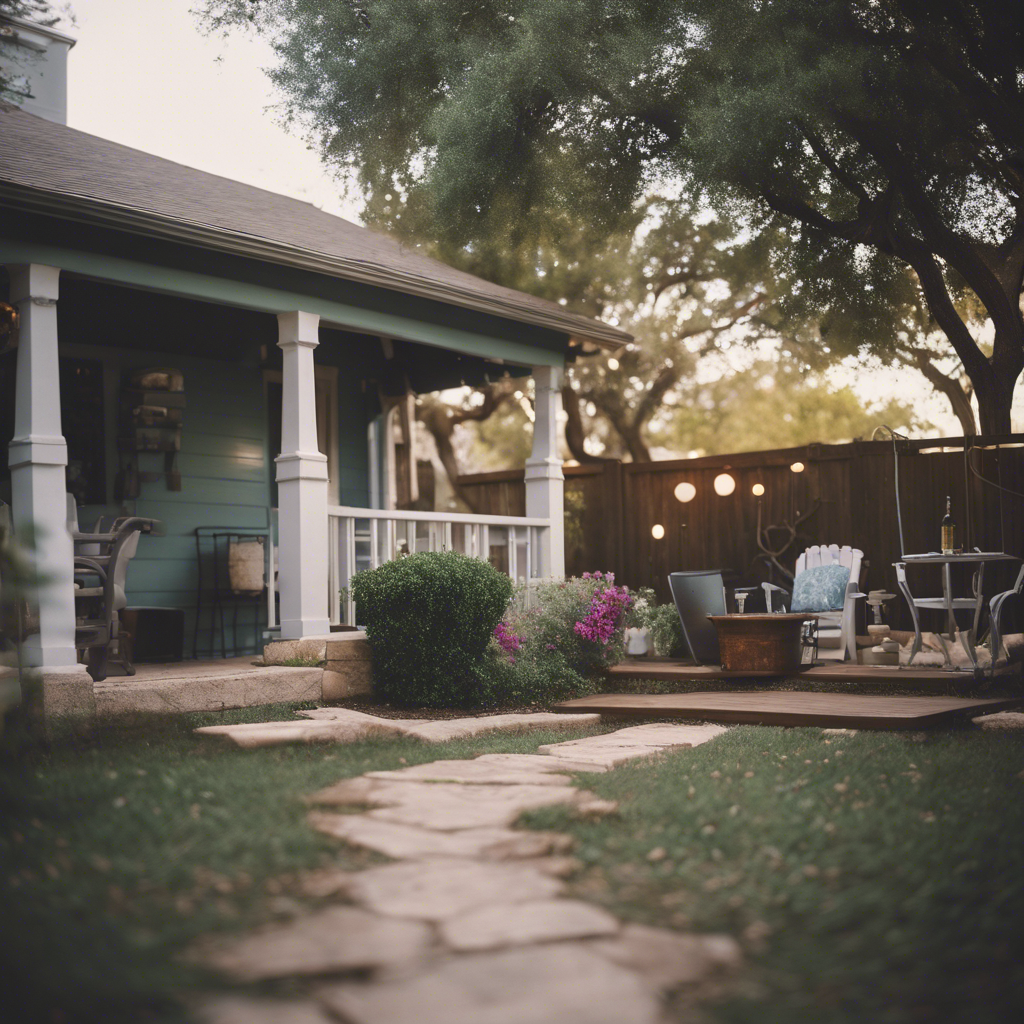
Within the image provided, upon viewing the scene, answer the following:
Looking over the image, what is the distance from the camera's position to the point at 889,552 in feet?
30.1

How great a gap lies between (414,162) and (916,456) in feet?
16.9

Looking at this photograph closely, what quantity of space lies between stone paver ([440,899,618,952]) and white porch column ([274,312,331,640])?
4.38 m

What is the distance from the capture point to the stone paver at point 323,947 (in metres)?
2.28

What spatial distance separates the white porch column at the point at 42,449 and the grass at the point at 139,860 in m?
1.03

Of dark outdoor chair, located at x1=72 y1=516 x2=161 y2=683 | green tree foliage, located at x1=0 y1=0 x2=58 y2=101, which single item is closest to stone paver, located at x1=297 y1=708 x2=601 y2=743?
dark outdoor chair, located at x1=72 y1=516 x2=161 y2=683

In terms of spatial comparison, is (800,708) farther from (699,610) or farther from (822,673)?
(699,610)

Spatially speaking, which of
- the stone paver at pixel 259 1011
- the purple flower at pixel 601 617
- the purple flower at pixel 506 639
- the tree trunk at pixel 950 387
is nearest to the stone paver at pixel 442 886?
the stone paver at pixel 259 1011

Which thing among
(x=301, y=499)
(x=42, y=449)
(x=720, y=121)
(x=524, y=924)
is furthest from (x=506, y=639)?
(x=524, y=924)

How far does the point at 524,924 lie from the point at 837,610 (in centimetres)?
640

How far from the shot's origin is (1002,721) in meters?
5.67

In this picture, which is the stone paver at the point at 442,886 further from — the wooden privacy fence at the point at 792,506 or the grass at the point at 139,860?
the wooden privacy fence at the point at 792,506

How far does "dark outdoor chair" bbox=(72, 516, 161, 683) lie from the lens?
5.94 meters

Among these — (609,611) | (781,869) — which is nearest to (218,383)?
(609,611)

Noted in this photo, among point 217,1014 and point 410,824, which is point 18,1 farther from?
Answer: point 217,1014
